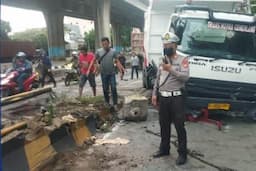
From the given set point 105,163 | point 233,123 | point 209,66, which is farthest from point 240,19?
point 105,163

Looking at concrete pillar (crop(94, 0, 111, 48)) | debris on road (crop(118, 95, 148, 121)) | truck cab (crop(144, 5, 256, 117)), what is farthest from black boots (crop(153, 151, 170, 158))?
concrete pillar (crop(94, 0, 111, 48))

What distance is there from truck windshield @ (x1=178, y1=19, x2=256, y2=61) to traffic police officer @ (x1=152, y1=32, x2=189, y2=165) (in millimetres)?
3101

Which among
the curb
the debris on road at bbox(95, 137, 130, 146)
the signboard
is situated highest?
the signboard

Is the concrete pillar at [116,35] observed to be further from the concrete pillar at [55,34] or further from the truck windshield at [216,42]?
the truck windshield at [216,42]

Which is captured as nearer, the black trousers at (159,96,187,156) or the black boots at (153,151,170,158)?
the black trousers at (159,96,187,156)

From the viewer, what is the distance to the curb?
196 inches

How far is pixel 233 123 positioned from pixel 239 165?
11.1 feet

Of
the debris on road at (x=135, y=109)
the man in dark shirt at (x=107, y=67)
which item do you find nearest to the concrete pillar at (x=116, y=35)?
the man in dark shirt at (x=107, y=67)

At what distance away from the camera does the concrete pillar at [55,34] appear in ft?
173

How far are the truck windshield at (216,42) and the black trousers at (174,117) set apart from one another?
3.21 m

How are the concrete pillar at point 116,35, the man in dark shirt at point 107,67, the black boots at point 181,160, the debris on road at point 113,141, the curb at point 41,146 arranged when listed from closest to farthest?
the curb at point 41,146
the black boots at point 181,160
the debris on road at point 113,141
the man in dark shirt at point 107,67
the concrete pillar at point 116,35

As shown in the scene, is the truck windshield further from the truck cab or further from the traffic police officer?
the traffic police officer

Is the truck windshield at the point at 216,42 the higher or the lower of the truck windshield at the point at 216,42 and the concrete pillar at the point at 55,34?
the higher

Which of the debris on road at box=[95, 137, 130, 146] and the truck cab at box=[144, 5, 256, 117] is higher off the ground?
the truck cab at box=[144, 5, 256, 117]
